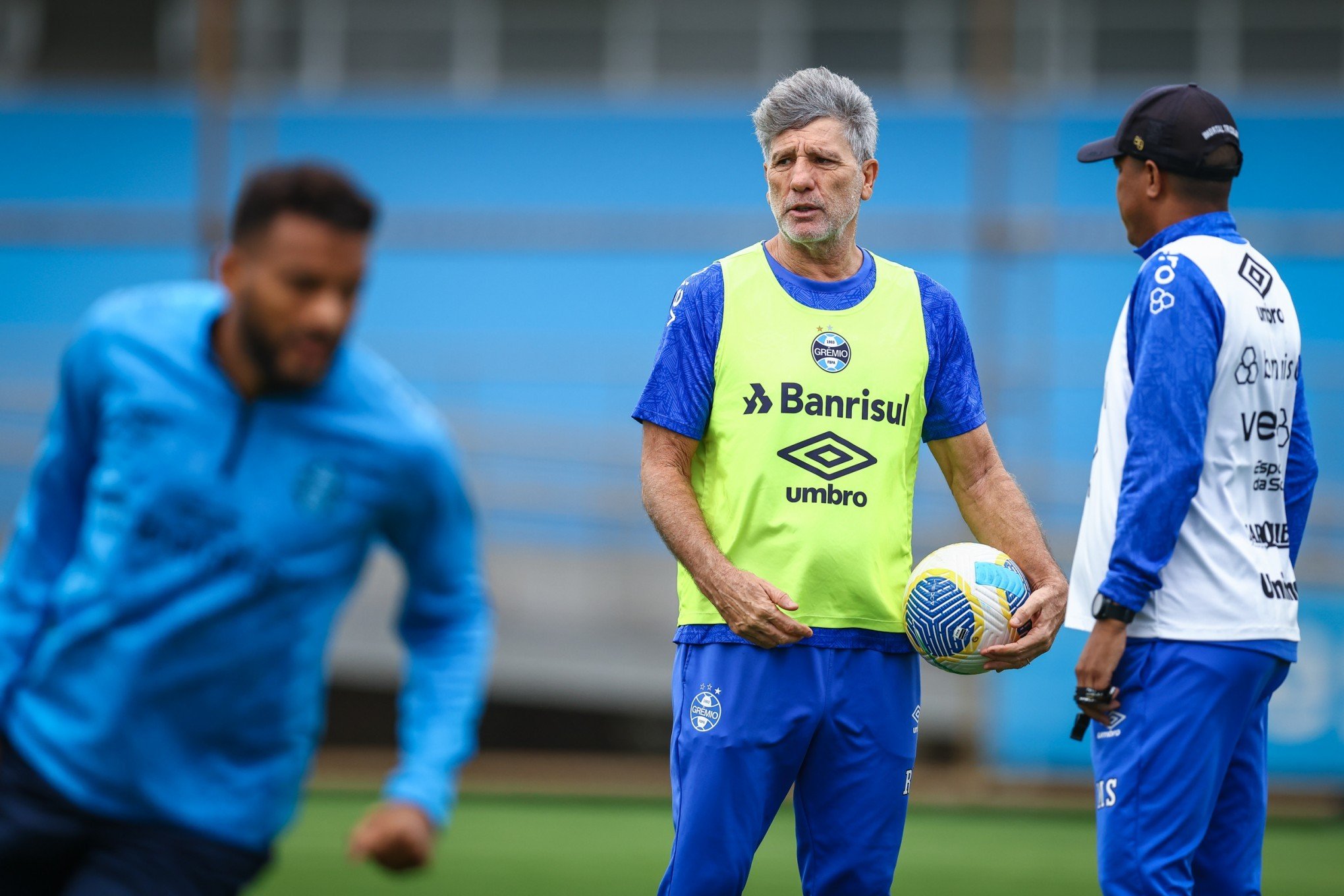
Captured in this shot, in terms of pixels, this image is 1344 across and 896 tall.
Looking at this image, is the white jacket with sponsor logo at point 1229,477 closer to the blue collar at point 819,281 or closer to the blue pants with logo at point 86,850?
the blue collar at point 819,281

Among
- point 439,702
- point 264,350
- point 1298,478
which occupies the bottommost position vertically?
point 439,702

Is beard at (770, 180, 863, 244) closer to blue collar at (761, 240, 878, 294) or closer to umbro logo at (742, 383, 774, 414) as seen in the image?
blue collar at (761, 240, 878, 294)

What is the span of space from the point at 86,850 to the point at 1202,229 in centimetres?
281

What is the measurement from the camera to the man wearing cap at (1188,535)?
148 inches

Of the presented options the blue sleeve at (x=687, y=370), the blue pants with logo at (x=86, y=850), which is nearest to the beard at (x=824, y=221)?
the blue sleeve at (x=687, y=370)

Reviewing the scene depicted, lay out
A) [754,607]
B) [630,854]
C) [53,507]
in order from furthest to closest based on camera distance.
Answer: [630,854], [754,607], [53,507]

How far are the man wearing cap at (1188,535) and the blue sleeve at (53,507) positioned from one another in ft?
7.23

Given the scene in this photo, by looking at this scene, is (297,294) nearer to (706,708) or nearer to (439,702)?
(439,702)

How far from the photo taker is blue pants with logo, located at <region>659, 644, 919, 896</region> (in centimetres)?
373

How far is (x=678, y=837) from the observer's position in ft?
12.3

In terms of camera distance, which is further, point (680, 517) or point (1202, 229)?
point (1202, 229)

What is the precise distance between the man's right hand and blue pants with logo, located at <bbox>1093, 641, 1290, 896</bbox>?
807 mm

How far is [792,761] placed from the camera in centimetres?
379

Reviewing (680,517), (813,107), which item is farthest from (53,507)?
(813,107)
